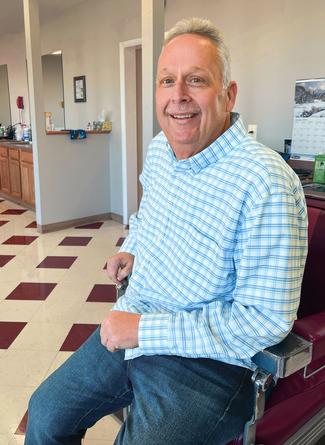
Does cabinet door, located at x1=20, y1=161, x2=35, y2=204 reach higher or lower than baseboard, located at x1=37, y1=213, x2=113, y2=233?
higher

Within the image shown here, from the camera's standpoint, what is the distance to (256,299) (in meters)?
0.94

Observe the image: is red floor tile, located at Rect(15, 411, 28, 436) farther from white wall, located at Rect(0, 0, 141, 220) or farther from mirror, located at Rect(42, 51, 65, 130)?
mirror, located at Rect(42, 51, 65, 130)

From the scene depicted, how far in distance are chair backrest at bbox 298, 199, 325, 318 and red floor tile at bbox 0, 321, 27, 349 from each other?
1.71 meters

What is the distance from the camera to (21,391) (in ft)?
6.32

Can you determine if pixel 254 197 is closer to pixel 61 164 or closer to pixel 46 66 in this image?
pixel 61 164

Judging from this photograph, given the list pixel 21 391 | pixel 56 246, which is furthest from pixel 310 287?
pixel 56 246

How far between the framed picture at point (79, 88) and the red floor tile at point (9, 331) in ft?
11.4

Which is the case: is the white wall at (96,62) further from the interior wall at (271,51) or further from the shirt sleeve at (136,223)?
the shirt sleeve at (136,223)

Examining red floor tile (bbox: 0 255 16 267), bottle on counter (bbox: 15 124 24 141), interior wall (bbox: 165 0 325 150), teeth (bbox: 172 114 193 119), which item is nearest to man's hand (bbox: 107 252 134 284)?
teeth (bbox: 172 114 193 119)

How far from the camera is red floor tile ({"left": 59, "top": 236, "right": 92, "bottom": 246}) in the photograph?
13.6 ft

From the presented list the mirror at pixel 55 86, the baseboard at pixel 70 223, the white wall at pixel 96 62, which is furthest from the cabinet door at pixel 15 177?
the baseboard at pixel 70 223

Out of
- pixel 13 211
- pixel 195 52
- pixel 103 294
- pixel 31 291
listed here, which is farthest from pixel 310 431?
pixel 13 211

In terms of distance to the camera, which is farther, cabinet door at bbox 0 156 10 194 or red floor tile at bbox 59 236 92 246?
cabinet door at bbox 0 156 10 194

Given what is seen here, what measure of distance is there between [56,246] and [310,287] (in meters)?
3.15
